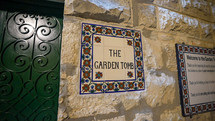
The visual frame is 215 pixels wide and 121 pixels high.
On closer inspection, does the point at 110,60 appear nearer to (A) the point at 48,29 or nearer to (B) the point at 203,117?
(A) the point at 48,29

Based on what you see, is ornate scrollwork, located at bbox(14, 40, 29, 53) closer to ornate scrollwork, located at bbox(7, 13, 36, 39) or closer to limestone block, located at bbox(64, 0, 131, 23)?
ornate scrollwork, located at bbox(7, 13, 36, 39)

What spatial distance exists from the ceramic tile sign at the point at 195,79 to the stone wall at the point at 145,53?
5cm

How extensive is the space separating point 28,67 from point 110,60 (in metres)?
0.58

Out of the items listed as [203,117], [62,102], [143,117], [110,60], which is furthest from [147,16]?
[203,117]

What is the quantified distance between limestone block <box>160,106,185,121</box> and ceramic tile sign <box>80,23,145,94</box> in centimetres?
30

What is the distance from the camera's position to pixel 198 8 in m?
1.11

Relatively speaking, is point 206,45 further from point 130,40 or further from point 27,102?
point 27,102

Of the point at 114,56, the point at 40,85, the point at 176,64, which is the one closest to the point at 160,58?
the point at 176,64

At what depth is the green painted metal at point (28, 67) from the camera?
0.63m

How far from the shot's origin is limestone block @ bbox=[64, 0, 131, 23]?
66 cm

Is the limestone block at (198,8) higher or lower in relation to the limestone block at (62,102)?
higher

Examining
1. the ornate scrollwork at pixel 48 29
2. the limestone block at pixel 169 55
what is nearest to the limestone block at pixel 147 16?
the limestone block at pixel 169 55

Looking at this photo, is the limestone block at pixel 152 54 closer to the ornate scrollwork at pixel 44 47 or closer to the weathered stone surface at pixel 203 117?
the weathered stone surface at pixel 203 117

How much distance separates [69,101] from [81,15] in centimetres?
57
